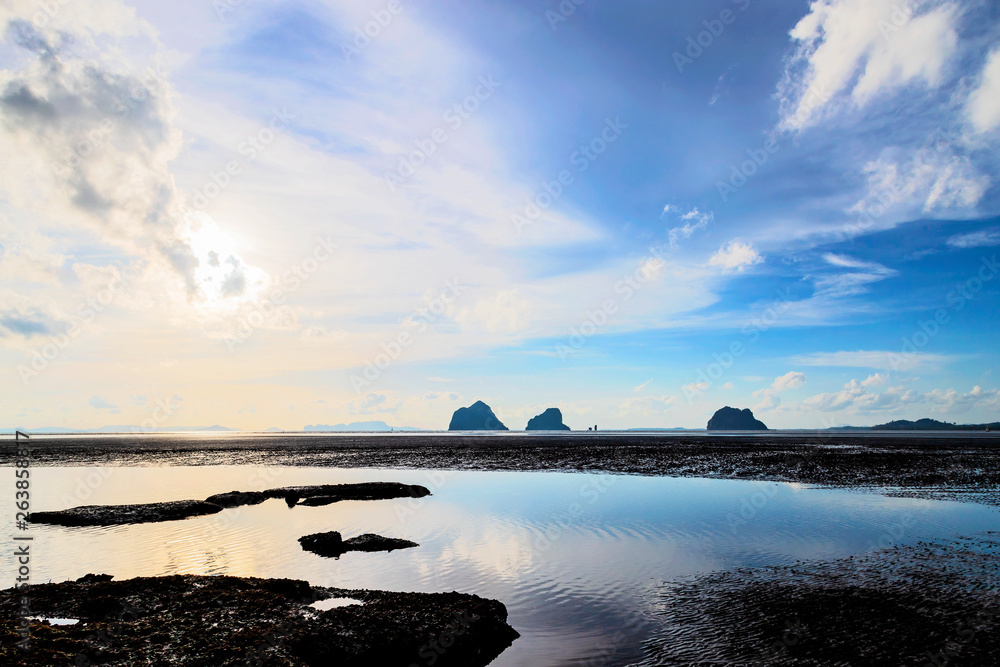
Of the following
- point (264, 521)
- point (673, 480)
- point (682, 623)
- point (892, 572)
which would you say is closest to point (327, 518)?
point (264, 521)

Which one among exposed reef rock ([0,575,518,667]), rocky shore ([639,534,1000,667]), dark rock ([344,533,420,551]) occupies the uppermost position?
exposed reef rock ([0,575,518,667])

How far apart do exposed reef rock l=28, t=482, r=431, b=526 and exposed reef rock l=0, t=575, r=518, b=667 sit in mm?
16678

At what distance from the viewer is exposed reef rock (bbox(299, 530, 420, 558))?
23922 millimetres

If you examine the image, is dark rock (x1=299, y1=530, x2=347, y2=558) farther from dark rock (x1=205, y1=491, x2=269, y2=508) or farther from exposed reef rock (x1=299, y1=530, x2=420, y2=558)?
dark rock (x1=205, y1=491, x2=269, y2=508)

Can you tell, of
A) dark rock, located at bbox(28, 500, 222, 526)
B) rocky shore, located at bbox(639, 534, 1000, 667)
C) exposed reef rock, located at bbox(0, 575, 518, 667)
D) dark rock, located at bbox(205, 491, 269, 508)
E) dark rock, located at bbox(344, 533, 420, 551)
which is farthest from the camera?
dark rock, located at bbox(205, 491, 269, 508)

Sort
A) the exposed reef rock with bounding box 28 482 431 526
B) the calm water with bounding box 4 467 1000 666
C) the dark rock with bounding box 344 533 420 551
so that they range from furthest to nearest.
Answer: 1. the exposed reef rock with bounding box 28 482 431 526
2. the dark rock with bounding box 344 533 420 551
3. the calm water with bounding box 4 467 1000 666

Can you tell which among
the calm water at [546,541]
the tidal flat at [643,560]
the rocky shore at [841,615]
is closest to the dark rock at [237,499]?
the tidal flat at [643,560]

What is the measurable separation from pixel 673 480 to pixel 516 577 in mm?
34988

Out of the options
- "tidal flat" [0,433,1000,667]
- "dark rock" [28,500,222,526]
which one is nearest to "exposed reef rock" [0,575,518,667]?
"tidal flat" [0,433,1000,667]

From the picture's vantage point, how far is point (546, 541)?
2527 cm

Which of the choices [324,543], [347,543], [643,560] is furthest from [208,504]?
[643,560]

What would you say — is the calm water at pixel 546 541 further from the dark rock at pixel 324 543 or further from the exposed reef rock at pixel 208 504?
the exposed reef rock at pixel 208 504

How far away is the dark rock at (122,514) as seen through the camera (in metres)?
31.0

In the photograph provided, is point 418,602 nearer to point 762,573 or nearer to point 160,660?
point 160,660
